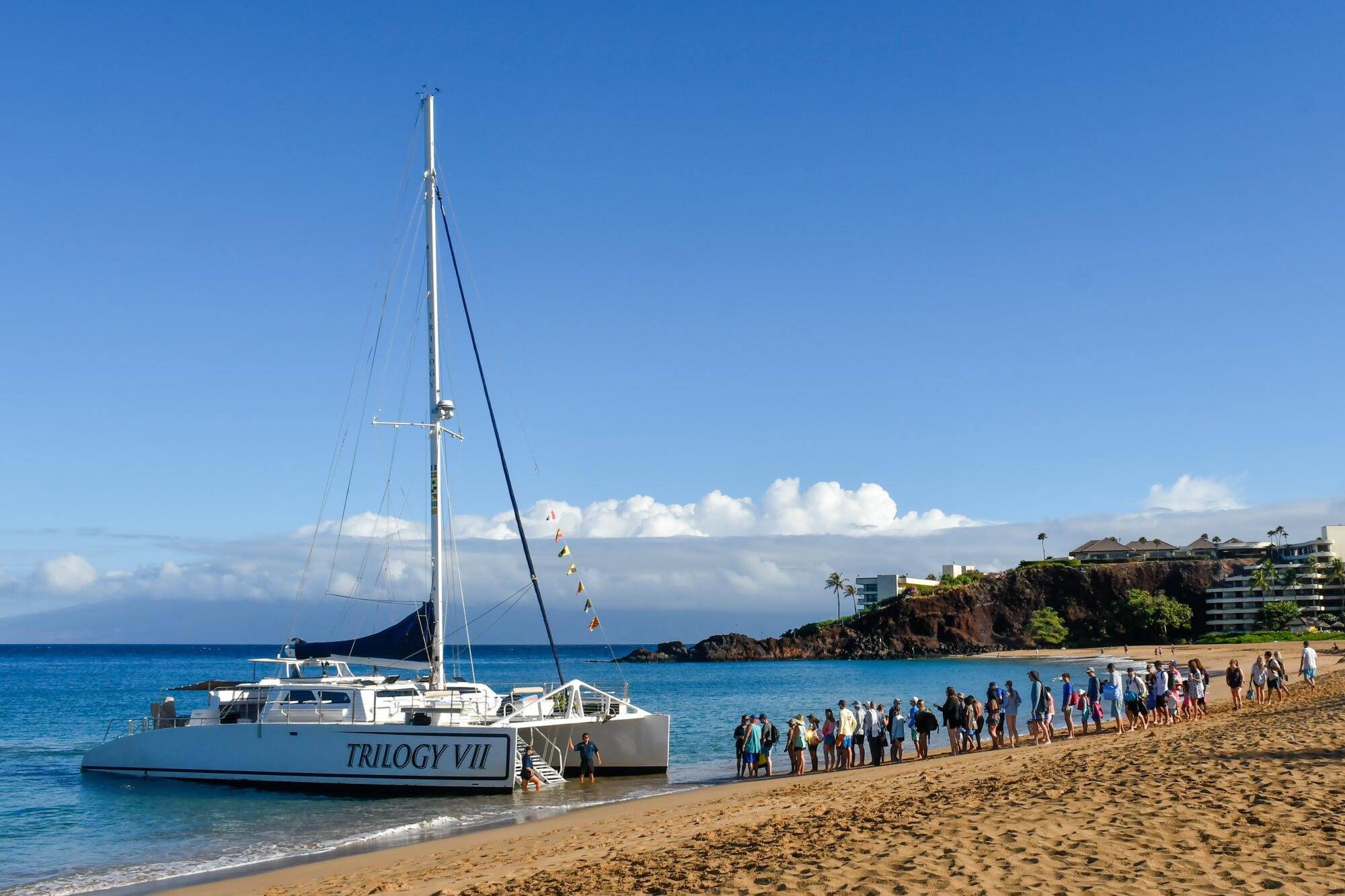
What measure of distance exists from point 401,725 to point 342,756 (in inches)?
57.2

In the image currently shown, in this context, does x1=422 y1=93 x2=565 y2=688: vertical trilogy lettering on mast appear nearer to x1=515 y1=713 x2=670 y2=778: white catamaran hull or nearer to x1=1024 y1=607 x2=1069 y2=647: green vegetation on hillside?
x1=515 y1=713 x2=670 y2=778: white catamaran hull

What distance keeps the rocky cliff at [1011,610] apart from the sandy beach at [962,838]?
114549mm

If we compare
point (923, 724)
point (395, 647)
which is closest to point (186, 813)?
point (395, 647)

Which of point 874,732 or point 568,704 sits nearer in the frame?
point 874,732

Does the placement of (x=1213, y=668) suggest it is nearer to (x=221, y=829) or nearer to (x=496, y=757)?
(x=496, y=757)

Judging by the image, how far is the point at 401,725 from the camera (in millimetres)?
22625

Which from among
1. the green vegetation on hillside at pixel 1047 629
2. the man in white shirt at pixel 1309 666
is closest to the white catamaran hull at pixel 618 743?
the man in white shirt at pixel 1309 666

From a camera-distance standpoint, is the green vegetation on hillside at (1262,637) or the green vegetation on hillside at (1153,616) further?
the green vegetation on hillside at (1153,616)

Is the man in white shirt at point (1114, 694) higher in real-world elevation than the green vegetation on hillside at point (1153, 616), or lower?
higher

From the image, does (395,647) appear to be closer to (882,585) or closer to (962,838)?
(962,838)

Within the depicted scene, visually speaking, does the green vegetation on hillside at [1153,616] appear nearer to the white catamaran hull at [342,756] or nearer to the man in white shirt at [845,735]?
the man in white shirt at [845,735]

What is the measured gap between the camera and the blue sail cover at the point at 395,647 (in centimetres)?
2472

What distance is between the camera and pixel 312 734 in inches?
906

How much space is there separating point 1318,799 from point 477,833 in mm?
11911
